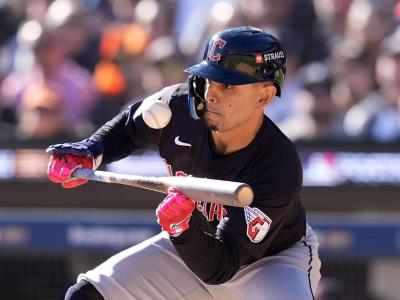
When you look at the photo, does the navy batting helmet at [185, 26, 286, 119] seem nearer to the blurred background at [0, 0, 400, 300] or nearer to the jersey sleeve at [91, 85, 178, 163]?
the jersey sleeve at [91, 85, 178, 163]

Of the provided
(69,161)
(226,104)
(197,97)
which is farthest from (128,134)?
(226,104)

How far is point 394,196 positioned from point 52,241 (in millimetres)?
2313

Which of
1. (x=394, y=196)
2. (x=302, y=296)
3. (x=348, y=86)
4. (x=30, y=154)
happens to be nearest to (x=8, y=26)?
(x=30, y=154)

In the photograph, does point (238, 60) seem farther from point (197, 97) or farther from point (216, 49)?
point (197, 97)

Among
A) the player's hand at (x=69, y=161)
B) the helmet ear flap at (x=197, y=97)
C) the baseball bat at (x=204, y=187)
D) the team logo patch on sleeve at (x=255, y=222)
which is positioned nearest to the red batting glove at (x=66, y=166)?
the player's hand at (x=69, y=161)

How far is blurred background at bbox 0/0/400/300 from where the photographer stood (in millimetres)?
6750

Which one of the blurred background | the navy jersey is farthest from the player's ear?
the blurred background

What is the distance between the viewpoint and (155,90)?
735 centimetres

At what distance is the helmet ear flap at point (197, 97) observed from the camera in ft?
12.8

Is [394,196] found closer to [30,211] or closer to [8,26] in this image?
[30,211]

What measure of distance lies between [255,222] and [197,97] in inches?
22.1

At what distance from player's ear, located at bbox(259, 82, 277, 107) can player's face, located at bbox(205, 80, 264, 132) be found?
0.05 m

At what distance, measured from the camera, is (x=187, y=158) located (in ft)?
13.6

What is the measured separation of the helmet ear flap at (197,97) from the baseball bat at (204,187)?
0.44 meters
